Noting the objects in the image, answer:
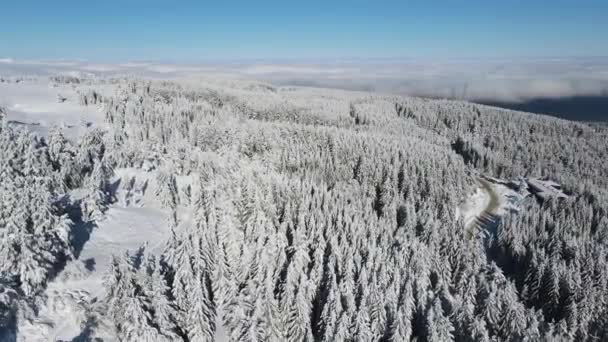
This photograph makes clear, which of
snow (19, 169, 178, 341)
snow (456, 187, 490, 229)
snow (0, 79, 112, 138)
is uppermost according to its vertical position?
snow (0, 79, 112, 138)

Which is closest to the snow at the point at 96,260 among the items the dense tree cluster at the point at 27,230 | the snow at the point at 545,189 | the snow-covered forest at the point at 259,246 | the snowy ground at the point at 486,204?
the snow-covered forest at the point at 259,246

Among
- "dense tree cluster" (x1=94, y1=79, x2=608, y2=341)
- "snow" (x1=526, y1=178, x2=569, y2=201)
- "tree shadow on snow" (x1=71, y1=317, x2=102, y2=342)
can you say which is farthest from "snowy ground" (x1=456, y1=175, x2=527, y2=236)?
"tree shadow on snow" (x1=71, y1=317, x2=102, y2=342)

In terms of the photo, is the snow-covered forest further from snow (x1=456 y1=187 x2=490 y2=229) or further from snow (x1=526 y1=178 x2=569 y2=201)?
snow (x1=526 y1=178 x2=569 y2=201)

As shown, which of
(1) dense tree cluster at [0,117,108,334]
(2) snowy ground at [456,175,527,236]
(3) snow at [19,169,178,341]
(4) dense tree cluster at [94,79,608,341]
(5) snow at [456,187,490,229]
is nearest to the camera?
(3) snow at [19,169,178,341]

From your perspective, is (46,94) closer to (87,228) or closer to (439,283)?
(87,228)

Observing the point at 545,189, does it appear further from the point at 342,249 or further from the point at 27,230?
the point at 27,230

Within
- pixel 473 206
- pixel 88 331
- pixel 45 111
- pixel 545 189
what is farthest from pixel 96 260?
pixel 545 189
